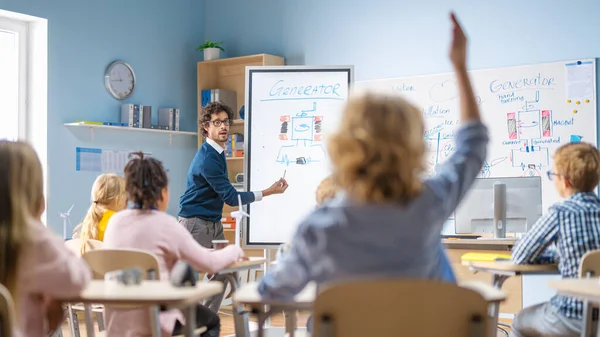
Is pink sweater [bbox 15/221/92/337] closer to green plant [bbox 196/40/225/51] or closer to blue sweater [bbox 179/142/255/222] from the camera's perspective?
blue sweater [bbox 179/142/255/222]

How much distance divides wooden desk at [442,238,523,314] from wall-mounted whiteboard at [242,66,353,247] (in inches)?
39.3

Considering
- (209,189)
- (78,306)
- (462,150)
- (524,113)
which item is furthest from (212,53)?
(462,150)

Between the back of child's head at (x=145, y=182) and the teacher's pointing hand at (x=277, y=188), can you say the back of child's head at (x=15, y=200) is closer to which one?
the back of child's head at (x=145, y=182)

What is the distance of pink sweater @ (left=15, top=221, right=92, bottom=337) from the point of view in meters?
1.97

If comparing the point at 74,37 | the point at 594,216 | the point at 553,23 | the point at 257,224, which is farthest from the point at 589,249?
the point at 74,37

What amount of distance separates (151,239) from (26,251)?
86cm

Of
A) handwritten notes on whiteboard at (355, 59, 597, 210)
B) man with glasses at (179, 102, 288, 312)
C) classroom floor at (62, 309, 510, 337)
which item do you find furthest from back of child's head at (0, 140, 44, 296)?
handwritten notes on whiteboard at (355, 59, 597, 210)

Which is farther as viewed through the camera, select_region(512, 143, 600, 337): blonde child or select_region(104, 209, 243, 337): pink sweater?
select_region(104, 209, 243, 337): pink sweater

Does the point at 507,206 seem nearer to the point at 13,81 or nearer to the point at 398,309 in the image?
the point at 398,309

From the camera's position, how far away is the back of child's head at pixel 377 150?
161 cm

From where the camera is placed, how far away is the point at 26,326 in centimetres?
206

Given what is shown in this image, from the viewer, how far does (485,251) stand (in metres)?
4.82

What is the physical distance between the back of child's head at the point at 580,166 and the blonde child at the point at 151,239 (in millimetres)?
1305

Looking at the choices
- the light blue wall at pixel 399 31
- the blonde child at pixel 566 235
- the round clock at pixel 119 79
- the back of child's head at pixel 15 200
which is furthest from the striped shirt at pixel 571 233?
the round clock at pixel 119 79
